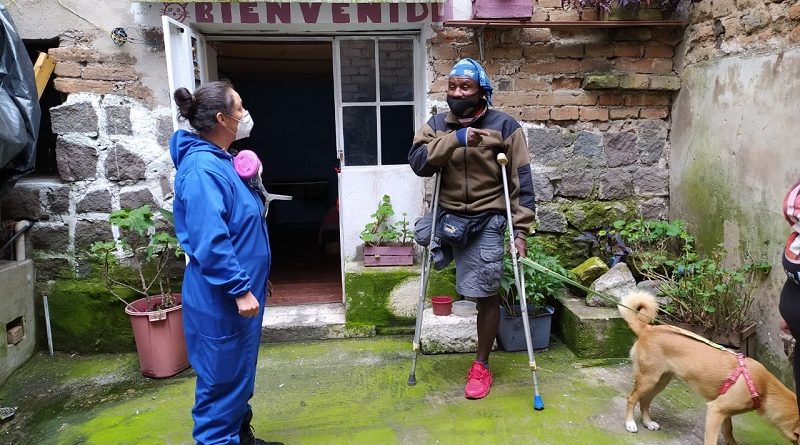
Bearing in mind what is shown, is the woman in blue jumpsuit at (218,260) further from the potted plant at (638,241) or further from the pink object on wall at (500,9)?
the potted plant at (638,241)

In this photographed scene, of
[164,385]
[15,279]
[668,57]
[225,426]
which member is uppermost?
[668,57]

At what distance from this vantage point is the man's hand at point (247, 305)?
80.9 inches

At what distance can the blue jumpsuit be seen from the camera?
6.63 ft

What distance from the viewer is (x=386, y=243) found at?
13.2 ft

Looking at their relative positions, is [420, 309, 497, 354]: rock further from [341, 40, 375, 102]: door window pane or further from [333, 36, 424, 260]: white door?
[341, 40, 375, 102]: door window pane

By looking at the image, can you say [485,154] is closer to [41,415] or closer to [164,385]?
[164,385]

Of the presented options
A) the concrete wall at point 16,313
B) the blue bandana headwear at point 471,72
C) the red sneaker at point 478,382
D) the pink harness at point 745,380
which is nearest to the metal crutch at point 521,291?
the red sneaker at point 478,382

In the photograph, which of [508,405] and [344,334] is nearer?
[508,405]

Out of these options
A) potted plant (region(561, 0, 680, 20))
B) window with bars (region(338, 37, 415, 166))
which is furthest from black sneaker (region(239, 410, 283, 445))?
potted plant (region(561, 0, 680, 20))

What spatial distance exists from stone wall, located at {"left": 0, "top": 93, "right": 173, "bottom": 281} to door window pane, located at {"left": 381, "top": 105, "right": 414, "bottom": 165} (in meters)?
1.55

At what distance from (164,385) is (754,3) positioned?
168 inches

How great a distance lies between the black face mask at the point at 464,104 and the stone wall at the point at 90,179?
2.12 metres

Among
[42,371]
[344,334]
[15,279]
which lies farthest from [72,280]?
[344,334]

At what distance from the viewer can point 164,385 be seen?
334 cm
